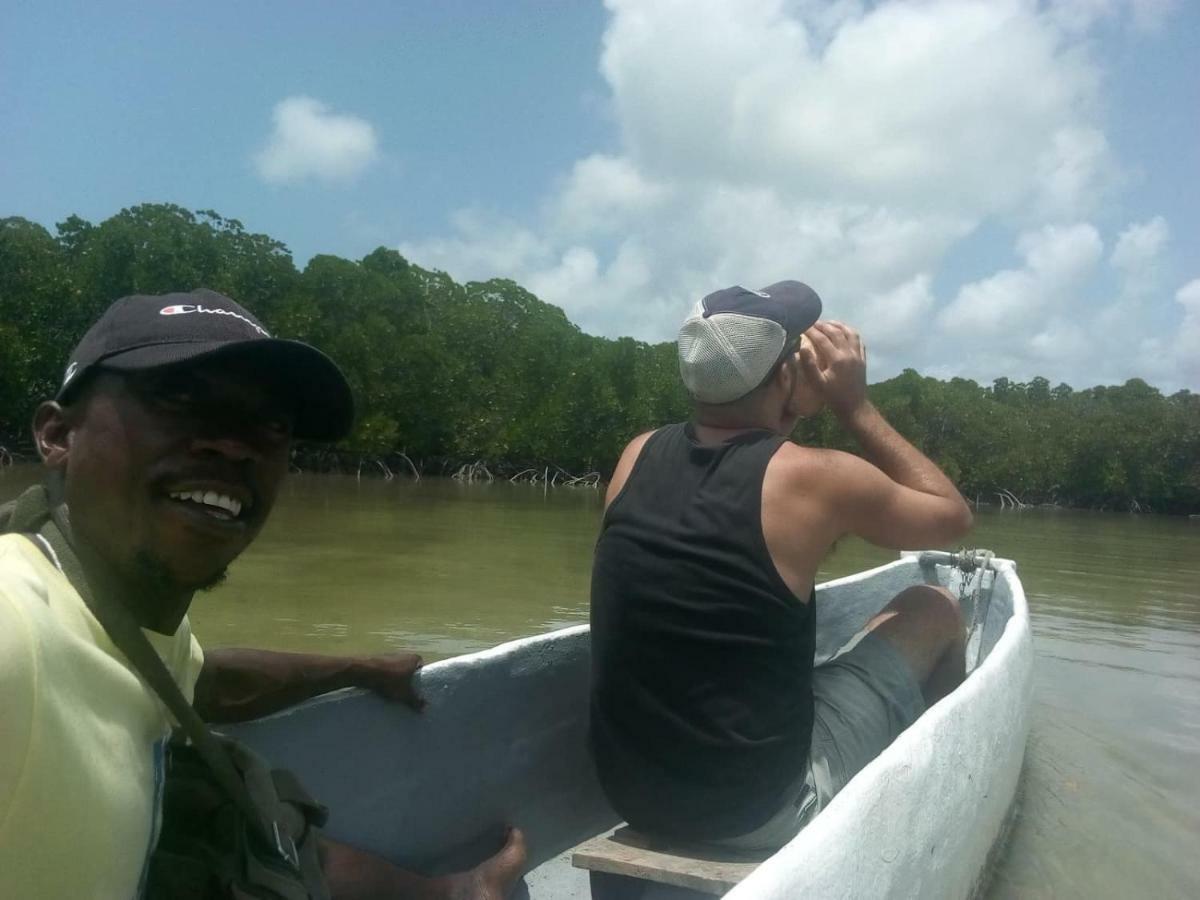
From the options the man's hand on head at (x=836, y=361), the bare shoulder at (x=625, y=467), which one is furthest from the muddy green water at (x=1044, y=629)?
the bare shoulder at (x=625, y=467)

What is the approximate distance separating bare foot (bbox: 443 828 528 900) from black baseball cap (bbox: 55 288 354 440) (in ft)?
4.20

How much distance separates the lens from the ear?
129cm

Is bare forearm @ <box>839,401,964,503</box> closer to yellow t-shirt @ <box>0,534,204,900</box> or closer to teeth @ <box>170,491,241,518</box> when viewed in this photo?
teeth @ <box>170,491,241,518</box>

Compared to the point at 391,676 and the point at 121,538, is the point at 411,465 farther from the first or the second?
the point at 121,538

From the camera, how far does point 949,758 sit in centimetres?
223

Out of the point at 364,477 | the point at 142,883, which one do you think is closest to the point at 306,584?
the point at 142,883

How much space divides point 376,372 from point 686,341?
4065 cm

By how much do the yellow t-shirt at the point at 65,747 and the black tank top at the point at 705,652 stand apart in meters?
1.07

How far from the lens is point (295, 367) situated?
4.56 ft

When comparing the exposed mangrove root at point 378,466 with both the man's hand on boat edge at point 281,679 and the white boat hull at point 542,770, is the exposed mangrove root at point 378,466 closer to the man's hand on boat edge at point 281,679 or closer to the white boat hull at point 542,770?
the white boat hull at point 542,770

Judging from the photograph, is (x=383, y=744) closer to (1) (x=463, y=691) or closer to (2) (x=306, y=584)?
(1) (x=463, y=691)

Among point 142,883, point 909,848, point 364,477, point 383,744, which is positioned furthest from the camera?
point 364,477

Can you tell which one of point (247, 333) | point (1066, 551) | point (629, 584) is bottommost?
point (1066, 551)

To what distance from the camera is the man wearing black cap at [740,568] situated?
2.00 meters
